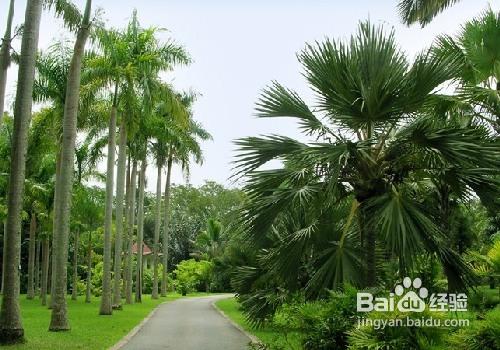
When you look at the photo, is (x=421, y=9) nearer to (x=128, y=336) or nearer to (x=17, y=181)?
(x=17, y=181)

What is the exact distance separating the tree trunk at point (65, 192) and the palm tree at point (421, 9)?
9041mm

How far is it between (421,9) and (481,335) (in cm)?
934

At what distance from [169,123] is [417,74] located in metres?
23.2

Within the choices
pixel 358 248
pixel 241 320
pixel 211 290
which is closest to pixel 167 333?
pixel 241 320

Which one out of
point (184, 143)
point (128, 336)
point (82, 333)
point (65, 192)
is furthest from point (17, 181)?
point (184, 143)

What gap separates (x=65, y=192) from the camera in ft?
54.3

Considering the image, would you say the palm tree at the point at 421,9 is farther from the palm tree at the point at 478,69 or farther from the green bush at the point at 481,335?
the green bush at the point at 481,335

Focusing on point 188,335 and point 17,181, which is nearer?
point 17,181

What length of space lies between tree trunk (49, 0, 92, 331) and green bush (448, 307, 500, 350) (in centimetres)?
1225

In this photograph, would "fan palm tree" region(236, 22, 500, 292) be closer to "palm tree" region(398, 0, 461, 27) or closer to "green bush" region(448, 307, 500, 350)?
"green bush" region(448, 307, 500, 350)

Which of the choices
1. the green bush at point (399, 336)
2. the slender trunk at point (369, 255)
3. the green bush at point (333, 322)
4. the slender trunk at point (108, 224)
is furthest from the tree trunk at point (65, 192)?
the green bush at point (399, 336)

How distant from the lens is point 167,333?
17234 mm

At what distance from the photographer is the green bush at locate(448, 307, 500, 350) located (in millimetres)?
5961

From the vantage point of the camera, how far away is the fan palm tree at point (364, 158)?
29.7 feet
